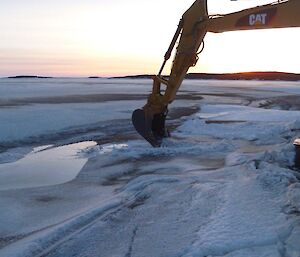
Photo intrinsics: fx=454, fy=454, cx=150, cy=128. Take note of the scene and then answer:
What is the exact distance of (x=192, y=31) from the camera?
9.31 metres

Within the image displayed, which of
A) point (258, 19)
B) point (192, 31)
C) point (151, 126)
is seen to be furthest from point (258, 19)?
point (151, 126)

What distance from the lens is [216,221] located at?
4.94 metres

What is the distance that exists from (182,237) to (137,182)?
231 cm

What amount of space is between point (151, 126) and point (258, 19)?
3.45 metres

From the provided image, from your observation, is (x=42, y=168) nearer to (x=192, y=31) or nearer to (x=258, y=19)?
(x=192, y=31)

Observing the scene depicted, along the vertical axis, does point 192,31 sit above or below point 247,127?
above

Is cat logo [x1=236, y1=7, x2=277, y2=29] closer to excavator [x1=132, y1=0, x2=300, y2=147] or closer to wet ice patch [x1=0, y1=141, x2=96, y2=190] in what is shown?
excavator [x1=132, y1=0, x2=300, y2=147]

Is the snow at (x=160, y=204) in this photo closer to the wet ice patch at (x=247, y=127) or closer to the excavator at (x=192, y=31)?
the excavator at (x=192, y=31)

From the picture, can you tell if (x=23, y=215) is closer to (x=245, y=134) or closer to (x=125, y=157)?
(x=125, y=157)

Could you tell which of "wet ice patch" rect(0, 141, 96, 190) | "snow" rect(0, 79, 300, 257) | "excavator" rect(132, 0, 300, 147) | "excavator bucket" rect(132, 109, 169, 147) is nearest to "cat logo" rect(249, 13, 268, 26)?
"excavator" rect(132, 0, 300, 147)

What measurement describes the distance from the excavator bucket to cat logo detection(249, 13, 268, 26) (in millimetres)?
3024

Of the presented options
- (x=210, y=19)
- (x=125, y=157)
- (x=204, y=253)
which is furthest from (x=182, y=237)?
(x=210, y=19)

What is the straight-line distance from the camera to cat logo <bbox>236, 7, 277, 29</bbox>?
7570 millimetres

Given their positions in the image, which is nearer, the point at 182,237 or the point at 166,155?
the point at 182,237
